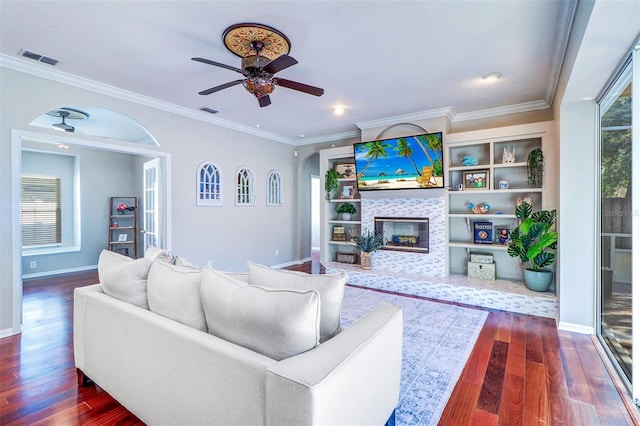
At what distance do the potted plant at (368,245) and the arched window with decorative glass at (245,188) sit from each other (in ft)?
6.82

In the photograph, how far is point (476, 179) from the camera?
4.39 meters

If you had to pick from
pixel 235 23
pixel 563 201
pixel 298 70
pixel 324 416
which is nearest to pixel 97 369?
pixel 324 416

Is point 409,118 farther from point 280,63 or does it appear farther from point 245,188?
point 245,188

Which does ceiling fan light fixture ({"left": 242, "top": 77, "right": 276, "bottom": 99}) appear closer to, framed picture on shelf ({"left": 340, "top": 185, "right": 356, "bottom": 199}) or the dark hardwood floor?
the dark hardwood floor

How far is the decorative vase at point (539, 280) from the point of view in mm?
3646

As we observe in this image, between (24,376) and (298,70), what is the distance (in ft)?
11.2

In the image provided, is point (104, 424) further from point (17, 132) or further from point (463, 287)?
point (463, 287)

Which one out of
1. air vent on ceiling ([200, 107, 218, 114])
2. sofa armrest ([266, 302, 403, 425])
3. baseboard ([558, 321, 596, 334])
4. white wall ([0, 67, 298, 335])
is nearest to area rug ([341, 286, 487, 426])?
sofa armrest ([266, 302, 403, 425])

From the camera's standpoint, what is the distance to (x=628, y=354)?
2.19 m

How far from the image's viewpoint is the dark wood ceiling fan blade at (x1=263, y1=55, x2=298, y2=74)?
7.18 ft

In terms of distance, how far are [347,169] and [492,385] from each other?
13.1ft

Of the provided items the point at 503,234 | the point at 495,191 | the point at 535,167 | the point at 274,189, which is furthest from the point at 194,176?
the point at 535,167

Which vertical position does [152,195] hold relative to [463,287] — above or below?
above

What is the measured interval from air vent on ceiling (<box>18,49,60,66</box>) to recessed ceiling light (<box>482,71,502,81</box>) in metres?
4.31
